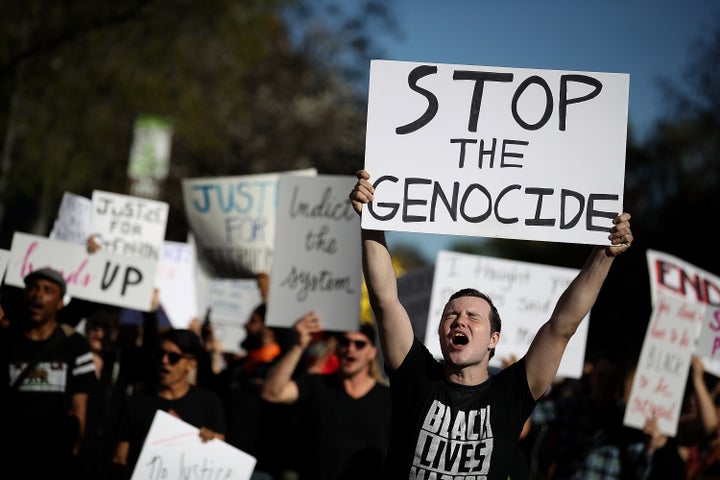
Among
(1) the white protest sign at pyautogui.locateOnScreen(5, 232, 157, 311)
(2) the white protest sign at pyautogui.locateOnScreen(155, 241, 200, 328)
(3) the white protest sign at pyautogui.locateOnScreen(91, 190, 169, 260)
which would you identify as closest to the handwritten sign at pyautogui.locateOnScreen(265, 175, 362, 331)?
(1) the white protest sign at pyautogui.locateOnScreen(5, 232, 157, 311)

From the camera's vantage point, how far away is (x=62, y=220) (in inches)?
344

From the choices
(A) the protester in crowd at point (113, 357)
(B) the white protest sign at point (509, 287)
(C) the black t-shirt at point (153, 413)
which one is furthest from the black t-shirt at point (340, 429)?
(B) the white protest sign at point (509, 287)

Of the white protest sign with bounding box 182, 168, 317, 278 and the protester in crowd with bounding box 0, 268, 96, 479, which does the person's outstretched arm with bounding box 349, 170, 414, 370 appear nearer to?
the protester in crowd with bounding box 0, 268, 96, 479

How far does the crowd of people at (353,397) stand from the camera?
446cm

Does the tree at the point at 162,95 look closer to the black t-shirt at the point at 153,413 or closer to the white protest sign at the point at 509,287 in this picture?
the white protest sign at the point at 509,287

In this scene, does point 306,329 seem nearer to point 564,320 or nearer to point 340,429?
point 340,429

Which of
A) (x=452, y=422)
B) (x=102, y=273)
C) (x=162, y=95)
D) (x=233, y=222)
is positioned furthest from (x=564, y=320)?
(x=162, y=95)

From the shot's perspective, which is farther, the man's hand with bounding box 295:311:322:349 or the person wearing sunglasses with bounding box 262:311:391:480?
the man's hand with bounding box 295:311:322:349

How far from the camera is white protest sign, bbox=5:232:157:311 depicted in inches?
302

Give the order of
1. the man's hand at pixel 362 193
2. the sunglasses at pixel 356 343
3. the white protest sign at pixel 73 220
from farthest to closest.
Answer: the white protest sign at pixel 73 220, the sunglasses at pixel 356 343, the man's hand at pixel 362 193

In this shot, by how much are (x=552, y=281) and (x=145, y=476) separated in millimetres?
4144

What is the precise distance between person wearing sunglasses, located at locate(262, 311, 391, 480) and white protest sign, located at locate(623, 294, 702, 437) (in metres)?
1.93

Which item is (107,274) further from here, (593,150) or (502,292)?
(593,150)

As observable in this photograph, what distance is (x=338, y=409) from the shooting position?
22.0ft
